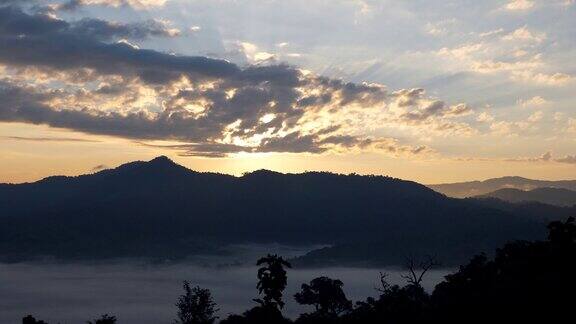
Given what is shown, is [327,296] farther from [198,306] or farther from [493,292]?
[493,292]

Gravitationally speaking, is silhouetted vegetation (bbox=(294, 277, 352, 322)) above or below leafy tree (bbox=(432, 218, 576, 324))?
below

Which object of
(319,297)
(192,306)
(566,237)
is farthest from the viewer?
(319,297)

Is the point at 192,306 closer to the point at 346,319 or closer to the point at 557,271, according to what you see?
the point at 346,319

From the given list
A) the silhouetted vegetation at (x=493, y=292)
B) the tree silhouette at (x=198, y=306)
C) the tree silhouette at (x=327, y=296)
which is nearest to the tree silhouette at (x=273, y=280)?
the silhouetted vegetation at (x=493, y=292)

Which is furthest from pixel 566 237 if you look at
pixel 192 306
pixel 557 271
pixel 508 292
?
pixel 192 306

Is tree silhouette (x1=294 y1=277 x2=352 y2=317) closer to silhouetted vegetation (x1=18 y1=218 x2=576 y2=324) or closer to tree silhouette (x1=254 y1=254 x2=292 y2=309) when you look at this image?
silhouetted vegetation (x1=18 y1=218 x2=576 y2=324)

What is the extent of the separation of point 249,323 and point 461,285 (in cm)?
3358

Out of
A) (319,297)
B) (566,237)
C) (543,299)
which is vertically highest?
(566,237)

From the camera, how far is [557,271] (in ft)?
234

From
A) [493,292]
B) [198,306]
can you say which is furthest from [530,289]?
[198,306]

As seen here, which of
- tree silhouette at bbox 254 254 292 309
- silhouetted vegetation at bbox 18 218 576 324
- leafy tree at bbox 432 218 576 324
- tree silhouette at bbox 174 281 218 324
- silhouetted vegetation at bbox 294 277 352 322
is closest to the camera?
leafy tree at bbox 432 218 576 324


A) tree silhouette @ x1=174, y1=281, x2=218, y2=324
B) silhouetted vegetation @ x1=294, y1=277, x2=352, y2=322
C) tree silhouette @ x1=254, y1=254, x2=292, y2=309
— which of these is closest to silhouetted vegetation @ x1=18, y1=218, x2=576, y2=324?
tree silhouette @ x1=254, y1=254, x2=292, y2=309

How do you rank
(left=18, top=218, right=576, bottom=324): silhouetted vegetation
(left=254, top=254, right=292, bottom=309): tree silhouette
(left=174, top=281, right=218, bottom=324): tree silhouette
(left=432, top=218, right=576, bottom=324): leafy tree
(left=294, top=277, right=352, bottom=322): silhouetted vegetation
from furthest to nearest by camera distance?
(left=294, top=277, right=352, bottom=322): silhouetted vegetation
(left=174, top=281, right=218, bottom=324): tree silhouette
(left=254, top=254, right=292, bottom=309): tree silhouette
(left=18, top=218, right=576, bottom=324): silhouetted vegetation
(left=432, top=218, right=576, bottom=324): leafy tree

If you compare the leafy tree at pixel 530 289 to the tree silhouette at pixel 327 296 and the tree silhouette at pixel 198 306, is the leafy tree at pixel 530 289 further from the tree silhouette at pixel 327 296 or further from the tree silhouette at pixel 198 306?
the tree silhouette at pixel 327 296
